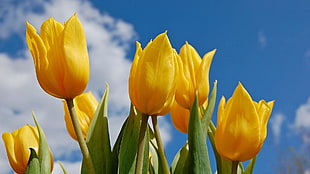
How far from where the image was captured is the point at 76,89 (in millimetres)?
738

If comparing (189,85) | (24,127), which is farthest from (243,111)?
(24,127)

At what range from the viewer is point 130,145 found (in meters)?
0.84

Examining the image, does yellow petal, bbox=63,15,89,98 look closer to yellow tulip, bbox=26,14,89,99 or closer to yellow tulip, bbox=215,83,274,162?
yellow tulip, bbox=26,14,89,99

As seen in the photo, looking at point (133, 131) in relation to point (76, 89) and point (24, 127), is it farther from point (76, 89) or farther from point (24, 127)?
point (24, 127)

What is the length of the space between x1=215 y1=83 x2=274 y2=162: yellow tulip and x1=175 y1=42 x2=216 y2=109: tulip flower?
78 millimetres

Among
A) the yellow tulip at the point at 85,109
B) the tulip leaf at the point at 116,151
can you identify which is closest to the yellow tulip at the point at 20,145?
the yellow tulip at the point at 85,109

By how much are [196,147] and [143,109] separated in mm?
123

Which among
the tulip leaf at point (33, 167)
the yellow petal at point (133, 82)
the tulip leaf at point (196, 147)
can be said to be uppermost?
the yellow petal at point (133, 82)

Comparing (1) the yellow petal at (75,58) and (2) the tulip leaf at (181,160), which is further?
(2) the tulip leaf at (181,160)

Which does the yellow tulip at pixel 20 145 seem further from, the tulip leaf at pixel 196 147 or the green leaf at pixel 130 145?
the tulip leaf at pixel 196 147

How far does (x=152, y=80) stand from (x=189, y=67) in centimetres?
19

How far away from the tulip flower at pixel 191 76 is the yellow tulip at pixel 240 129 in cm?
8

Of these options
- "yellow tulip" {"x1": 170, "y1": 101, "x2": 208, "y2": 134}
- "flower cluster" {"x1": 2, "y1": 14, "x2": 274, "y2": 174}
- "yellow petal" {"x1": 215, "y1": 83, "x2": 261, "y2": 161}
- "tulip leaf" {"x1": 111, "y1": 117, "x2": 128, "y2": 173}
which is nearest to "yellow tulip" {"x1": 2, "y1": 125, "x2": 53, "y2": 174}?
"flower cluster" {"x1": 2, "y1": 14, "x2": 274, "y2": 174}

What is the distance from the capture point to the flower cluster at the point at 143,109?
732 millimetres
